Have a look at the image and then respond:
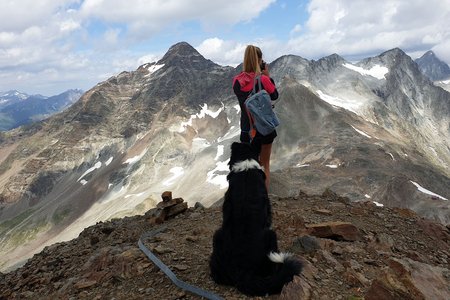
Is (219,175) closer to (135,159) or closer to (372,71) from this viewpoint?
(135,159)

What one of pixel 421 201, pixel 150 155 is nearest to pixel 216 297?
pixel 421 201

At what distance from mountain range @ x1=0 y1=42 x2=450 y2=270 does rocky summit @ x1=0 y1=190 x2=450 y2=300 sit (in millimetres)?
42061

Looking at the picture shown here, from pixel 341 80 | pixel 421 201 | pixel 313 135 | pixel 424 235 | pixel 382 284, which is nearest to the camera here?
pixel 382 284

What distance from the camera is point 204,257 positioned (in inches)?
334

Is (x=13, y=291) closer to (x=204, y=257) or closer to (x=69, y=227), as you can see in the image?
(x=204, y=257)

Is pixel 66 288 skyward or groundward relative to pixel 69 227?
skyward

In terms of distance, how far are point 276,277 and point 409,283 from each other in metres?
2.15

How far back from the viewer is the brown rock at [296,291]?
607 centimetres

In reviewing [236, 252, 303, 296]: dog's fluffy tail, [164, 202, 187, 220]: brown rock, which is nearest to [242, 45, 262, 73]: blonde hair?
[236, 252, 303, 296]: dog's fluffy tail

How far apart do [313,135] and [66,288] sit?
317 feet

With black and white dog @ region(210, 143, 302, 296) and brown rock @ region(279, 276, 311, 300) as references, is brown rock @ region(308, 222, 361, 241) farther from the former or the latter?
brown rock @ region(279, 276, 311, 300)

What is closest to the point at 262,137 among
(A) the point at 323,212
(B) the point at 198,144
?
(A) the point at 323,212

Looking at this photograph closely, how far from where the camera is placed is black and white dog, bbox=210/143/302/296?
6277 millimetres

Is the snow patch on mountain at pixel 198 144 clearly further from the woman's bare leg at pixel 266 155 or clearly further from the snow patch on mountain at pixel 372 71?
the woman's bare leg at pixel 266 155
